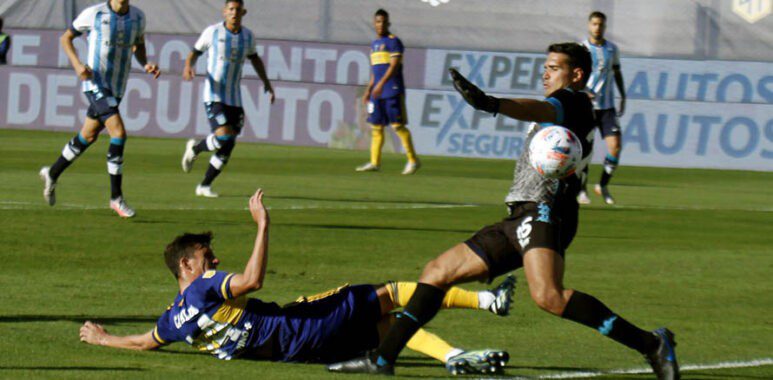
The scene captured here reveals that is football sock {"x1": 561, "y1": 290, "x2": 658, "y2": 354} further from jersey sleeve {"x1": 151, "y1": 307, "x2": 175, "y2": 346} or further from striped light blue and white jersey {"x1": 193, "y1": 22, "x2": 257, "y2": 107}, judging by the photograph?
striped light blue and white jersey {"x1": 193, "y1": 22, "x2": 257, "y2": 107}

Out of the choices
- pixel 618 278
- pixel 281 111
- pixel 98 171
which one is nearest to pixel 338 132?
pixel 281 111

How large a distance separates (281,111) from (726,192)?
1002 centimetres

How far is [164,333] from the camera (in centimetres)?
736

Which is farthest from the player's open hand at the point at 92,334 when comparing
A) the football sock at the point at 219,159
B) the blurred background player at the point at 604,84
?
the blurred background player at the point at 604,84

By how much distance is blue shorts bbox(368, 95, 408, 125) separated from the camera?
22828 mm

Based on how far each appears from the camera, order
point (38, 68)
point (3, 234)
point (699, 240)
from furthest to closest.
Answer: point (38, 68) < point (699, 240) < point (3, 234)

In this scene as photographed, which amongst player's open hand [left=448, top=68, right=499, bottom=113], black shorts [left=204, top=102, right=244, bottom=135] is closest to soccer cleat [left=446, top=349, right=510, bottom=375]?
player's open hand [left=448, top=68, right=499, bottom=113]

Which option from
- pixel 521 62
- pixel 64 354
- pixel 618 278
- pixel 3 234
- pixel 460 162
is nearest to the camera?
pixel 64 354

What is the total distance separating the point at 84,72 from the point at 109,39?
76 cm

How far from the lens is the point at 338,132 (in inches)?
1109

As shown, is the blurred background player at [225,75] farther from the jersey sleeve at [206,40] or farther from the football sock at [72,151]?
the football sock at [72,151]

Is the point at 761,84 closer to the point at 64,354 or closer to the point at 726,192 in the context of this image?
the point at 726,192

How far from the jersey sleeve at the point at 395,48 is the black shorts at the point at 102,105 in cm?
842

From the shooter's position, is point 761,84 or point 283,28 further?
point 283,28
